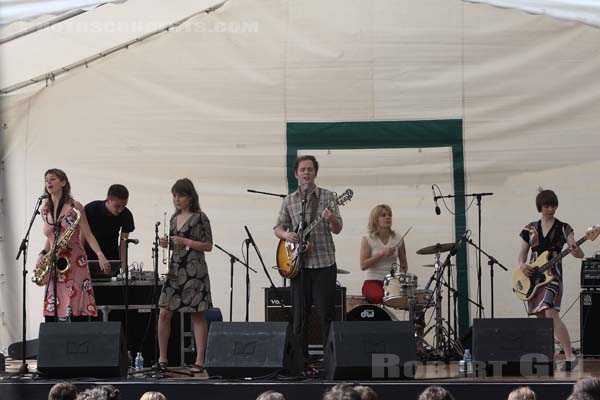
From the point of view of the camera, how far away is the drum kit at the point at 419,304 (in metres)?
8.82

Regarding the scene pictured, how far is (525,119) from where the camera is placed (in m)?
9.45

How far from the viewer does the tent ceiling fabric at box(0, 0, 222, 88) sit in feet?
30.7

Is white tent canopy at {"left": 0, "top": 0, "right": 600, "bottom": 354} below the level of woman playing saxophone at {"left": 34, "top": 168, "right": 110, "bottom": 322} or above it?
above

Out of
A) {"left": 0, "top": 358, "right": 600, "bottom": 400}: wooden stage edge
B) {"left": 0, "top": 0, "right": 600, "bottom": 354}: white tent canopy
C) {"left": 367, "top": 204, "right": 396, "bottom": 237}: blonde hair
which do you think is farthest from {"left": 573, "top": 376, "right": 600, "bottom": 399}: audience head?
{"left": 0, "top": 0, "right": 600, "bottom": 354}: white tent canopy

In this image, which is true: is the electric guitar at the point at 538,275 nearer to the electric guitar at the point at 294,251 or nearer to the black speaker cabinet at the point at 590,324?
the black speaker cabinet at the point at 590,324

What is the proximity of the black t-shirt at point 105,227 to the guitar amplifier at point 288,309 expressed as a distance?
4.58 ft

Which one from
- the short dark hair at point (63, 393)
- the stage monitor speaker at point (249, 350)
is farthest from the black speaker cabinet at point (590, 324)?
the short dark hair at point (63, 393)

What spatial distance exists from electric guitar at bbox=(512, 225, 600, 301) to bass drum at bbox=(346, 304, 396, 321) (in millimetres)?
1170

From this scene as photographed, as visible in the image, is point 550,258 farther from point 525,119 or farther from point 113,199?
point 113,199

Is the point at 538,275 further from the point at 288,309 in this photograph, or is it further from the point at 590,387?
the point at 590,387

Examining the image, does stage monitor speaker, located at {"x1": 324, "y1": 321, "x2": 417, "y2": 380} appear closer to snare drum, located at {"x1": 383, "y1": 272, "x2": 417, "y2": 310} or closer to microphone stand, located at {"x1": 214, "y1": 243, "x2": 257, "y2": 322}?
snare drum, located at {"x1": 383, "y1": 272, "x2": 417, "y2": 310}

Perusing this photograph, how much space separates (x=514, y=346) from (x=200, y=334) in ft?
7.90

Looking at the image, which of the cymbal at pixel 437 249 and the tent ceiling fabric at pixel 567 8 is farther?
the cymbal at pixel 437 249

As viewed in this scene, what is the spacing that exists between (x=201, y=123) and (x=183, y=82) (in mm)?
430
